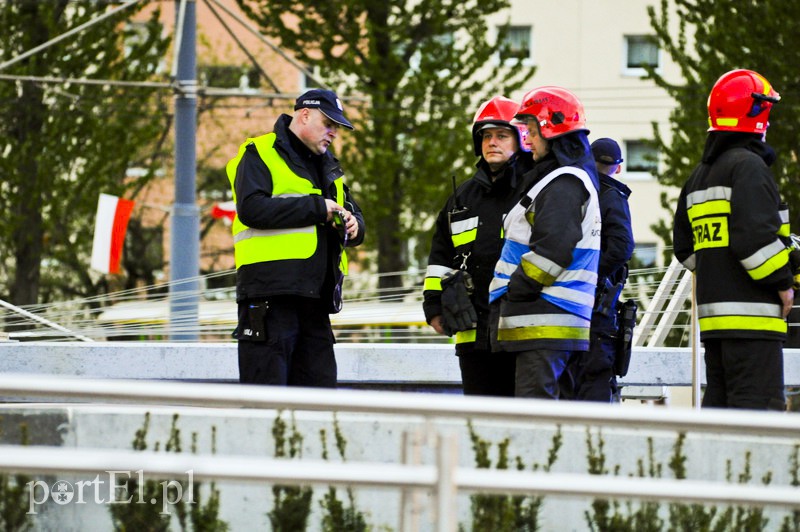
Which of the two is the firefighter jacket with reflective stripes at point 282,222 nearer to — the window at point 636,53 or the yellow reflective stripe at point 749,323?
the yellow reflective stripe at point 749,323

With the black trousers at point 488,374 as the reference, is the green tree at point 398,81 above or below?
above

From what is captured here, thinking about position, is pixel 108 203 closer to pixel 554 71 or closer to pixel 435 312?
pixel 435 312

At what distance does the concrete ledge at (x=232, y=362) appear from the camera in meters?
8.69

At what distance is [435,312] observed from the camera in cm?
660

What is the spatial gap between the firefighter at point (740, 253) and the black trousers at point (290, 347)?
1.72 m

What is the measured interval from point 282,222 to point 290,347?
57 cm

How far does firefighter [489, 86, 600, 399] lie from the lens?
227 inches

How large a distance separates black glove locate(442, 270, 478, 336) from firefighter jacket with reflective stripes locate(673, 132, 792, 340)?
1.03 metres

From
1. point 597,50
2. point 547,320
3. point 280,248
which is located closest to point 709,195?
point 547,320

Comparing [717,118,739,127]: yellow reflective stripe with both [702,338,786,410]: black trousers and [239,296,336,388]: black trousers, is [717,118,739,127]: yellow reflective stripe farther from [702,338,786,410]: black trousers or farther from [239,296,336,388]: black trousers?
[239,296,336,388]: black trousers

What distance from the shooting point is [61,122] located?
2445 cm

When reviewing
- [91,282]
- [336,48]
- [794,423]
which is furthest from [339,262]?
[91,282]

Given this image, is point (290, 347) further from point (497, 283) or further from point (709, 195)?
point (709, 195)

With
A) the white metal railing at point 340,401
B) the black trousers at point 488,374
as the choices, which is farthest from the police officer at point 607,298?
the white metal railing at point 340,401
